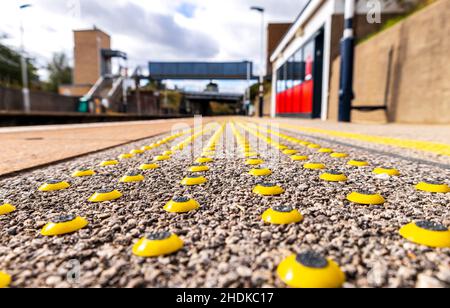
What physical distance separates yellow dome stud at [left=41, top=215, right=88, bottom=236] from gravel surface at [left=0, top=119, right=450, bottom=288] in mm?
30

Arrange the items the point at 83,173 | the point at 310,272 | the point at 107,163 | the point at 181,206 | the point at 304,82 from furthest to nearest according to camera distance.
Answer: the point at 304,82 < the point at 107,163 < the point at 83,173 < the point at 181,206 < the point at 310,272

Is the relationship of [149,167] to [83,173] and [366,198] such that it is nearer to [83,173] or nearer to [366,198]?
[83,173]

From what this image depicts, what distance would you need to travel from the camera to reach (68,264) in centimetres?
85

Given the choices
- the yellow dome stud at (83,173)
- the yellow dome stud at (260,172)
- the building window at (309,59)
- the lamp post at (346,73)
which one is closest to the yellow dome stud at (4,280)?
the yellow dome stud at (83,173)

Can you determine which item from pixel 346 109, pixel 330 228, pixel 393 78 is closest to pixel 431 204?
pixel 330 228

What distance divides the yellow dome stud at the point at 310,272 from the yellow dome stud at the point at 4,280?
0.75 metres

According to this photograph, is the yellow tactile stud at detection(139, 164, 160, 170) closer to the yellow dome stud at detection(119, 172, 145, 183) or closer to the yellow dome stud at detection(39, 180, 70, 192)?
the yellow dome stud at detection(119, 172, 145, 183)

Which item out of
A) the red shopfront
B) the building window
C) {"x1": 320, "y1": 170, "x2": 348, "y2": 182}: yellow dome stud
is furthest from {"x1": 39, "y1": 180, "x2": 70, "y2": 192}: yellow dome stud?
the building window

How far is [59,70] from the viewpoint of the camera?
68.2 m

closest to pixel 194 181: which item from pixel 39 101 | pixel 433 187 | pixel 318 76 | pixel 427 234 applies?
pixel 427 234

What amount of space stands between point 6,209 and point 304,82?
20.0 m

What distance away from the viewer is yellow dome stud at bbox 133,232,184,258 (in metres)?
0.89

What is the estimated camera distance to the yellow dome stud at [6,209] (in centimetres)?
131

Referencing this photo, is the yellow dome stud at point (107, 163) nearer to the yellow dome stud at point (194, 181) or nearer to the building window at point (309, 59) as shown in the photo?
the yellow dome stud at point (194, 181)
